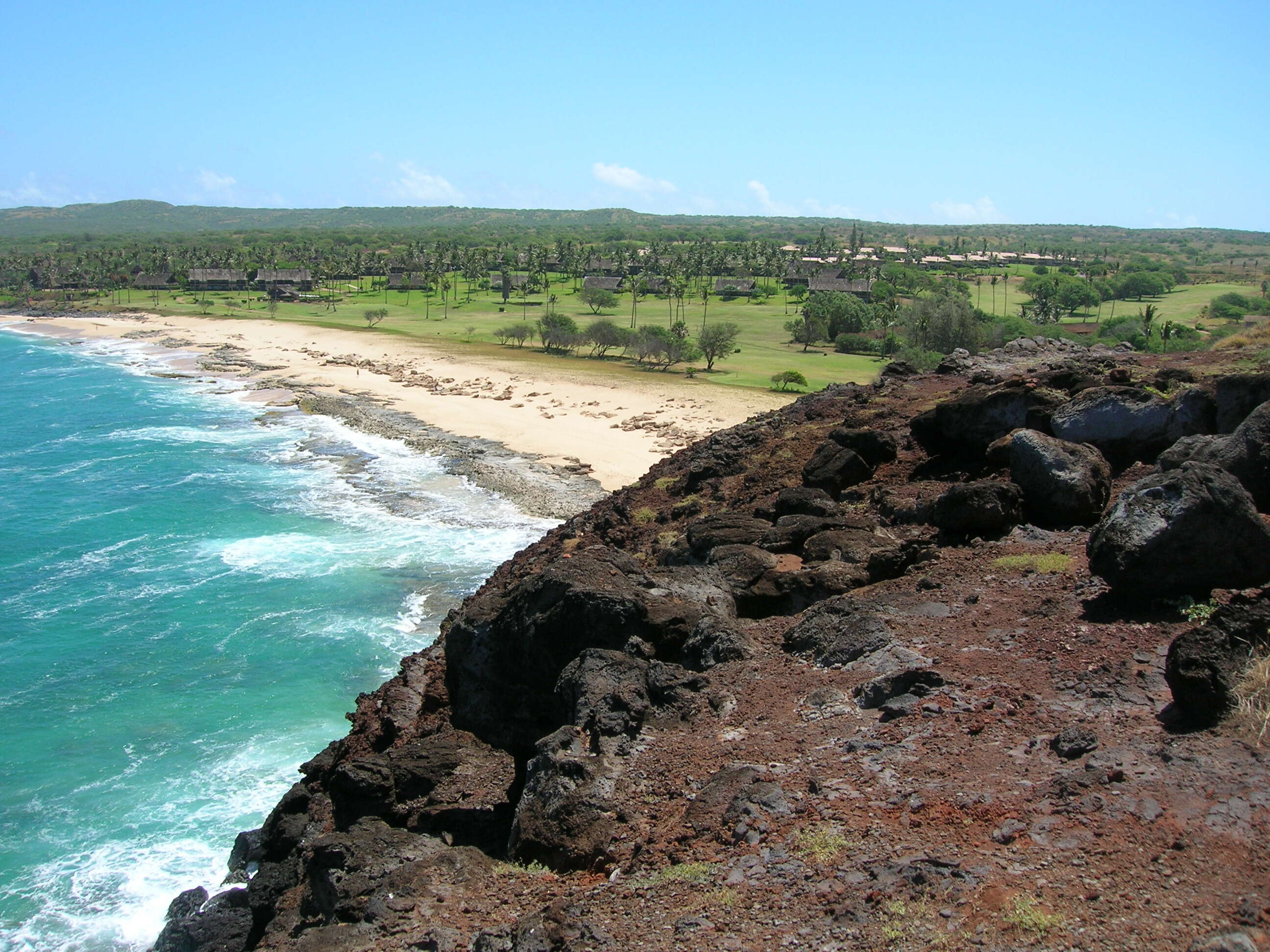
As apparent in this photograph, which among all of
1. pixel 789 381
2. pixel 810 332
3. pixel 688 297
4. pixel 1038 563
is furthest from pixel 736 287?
pixel 1038 563

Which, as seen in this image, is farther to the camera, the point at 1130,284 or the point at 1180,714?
the point at 1130,284

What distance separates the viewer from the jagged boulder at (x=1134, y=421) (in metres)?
15.8

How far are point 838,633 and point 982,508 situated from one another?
3898 millimetres

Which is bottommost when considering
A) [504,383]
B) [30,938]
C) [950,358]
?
[30,938]

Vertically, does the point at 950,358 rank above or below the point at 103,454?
above

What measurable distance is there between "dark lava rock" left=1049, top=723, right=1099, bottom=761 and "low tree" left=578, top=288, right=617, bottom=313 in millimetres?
99730

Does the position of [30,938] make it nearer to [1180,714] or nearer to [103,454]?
[1180,714]

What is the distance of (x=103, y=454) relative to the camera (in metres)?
47.2

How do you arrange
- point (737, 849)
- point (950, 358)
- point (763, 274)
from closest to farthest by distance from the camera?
point (737, 849) < point (950, 358) < point (763, 274)

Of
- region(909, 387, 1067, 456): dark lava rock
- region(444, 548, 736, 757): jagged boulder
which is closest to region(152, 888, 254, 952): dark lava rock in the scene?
region(444, 548, 736, 757): jagged boulder

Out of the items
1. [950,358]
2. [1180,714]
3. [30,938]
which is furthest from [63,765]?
[950,358]

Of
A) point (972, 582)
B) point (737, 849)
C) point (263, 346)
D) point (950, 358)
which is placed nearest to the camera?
point (737, 849)

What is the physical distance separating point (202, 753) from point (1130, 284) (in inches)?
5113

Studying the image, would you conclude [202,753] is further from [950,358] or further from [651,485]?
[950,358]
